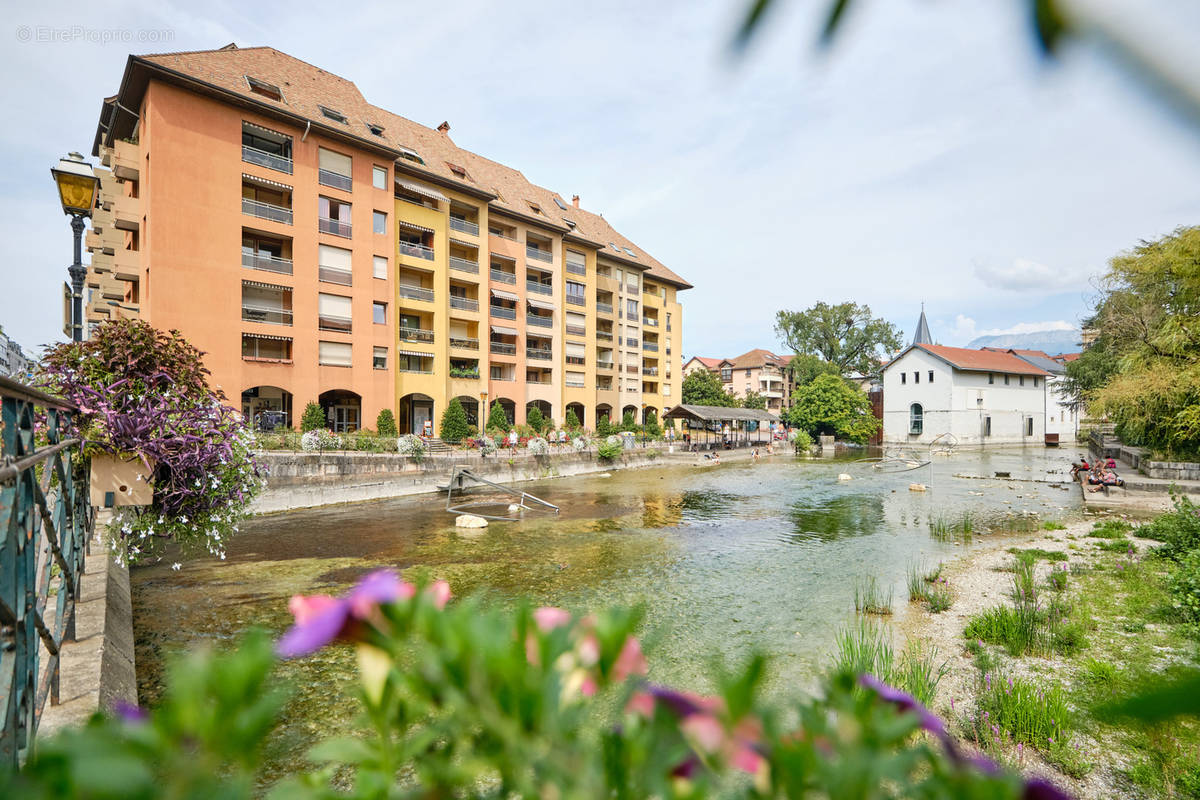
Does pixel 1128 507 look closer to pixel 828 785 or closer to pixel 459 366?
pixel 828 785

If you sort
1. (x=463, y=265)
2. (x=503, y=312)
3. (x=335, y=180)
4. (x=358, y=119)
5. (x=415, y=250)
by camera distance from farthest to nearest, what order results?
(x=503, y=312) → (x=463, y=265) → (x=415, y=250) → (x=358, y=119) → (x=335, y=180)

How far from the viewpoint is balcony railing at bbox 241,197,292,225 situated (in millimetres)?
22681

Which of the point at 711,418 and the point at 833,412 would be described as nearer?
the point at 711,418

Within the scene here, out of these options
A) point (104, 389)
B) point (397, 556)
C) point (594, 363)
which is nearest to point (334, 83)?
point (594, 363)

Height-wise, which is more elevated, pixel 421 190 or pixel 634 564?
pixel 421 190


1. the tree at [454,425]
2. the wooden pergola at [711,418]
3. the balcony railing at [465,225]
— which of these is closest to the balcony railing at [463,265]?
the balcony railing at [465,225]

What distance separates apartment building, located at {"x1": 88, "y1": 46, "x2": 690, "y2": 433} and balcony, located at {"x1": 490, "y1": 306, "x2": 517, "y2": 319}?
0.56 feet

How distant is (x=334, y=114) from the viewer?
2630cm

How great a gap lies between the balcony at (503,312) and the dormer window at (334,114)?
12226 millimetres

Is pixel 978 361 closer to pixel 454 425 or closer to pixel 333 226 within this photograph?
pixel 454 425


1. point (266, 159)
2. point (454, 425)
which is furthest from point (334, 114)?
point (454, 425)

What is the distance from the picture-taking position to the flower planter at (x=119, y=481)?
445cm

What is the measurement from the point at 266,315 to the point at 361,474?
1025 cm

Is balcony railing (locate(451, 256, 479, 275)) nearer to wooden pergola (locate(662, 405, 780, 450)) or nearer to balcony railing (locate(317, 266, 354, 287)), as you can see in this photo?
balcony railing (locate(317, 266, 354, 287))
